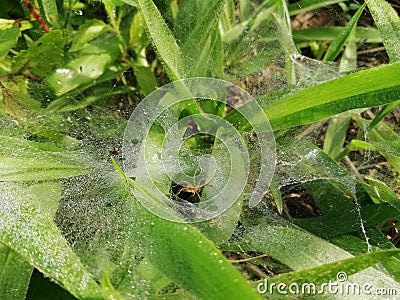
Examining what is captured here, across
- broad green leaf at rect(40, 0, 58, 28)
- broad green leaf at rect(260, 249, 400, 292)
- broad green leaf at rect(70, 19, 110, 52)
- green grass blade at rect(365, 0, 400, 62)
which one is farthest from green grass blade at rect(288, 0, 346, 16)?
broad green leaf at rect(260, 249, 400, 292)

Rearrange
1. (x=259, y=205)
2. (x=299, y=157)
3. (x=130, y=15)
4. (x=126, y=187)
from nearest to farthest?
(x=126, y=187)
(x=259, y=205)
(x=299, y=157)
(x=130, y=15)

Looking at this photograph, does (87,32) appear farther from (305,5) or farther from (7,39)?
(305,5)

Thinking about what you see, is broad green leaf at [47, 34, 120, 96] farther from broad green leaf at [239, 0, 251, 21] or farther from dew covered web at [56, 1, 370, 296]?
broad green leaf at [239, 0, 251, 21]

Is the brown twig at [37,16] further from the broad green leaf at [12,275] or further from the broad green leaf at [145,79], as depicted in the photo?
the broad green leaf at [12,275]

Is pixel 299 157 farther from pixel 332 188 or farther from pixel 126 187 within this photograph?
pixel 126 187

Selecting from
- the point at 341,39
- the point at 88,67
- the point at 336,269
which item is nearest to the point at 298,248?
the point at 336,269

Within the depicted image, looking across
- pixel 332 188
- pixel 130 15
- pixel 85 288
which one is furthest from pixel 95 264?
pixel 130 15

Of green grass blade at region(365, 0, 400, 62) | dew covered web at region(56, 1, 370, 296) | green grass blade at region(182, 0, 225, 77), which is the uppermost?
green grass blade at region(365, 0, 400, 62)
